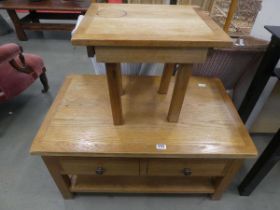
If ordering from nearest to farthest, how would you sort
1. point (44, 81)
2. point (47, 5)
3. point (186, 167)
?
point (186, 167), point (44, 81), point (47, 5)

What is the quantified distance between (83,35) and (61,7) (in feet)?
7.15

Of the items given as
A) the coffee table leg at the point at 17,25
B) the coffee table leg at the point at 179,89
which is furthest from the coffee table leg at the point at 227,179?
the coffee table leg at the point at 17,25

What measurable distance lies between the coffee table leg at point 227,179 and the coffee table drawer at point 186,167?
0.11 ft

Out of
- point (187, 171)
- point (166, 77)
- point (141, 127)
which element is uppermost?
point (166, 77)

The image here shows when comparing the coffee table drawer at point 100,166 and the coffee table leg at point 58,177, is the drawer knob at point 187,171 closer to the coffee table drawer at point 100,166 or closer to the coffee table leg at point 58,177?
the coffee table drawer at point 100,166

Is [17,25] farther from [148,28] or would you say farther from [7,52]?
[148,28]

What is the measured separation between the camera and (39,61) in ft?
5.35

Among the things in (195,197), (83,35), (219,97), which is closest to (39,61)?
(83,35)

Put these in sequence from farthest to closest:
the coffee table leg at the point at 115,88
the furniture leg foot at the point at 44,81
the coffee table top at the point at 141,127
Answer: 1. the furniture leg foot at the point at 44,81
2. the coffee table top at the point at 141,127
3. the coffee table leg at the point at 115,88

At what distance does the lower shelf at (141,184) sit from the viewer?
99 cm

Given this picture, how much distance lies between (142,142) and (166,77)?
0.39 m

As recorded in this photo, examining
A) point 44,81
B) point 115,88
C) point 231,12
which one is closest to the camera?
point 115,88

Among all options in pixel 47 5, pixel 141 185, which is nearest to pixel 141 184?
pixel 141 185

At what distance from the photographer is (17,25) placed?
255cm
